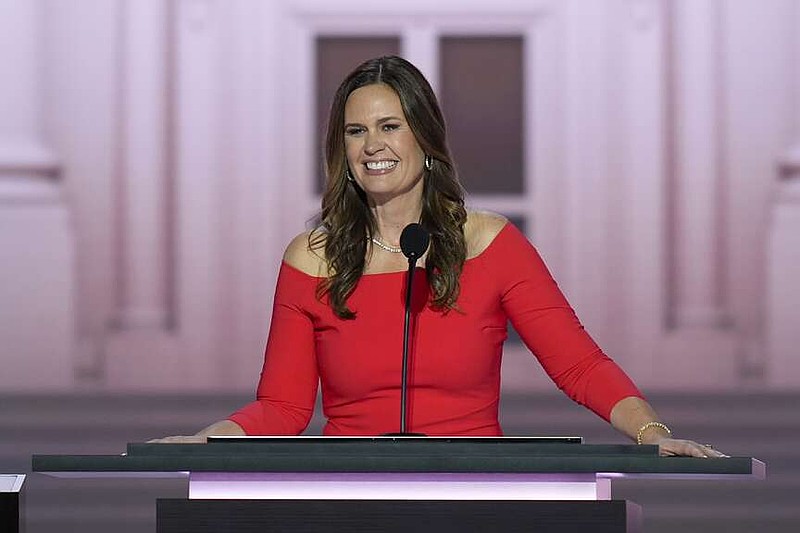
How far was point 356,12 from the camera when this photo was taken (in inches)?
235

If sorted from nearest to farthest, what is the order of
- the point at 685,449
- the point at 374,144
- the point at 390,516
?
the point at 390,516 → the point at 685,449 → the point at 374,144

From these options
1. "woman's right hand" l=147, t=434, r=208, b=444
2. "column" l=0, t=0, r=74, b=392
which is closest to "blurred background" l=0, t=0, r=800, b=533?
"column" l=0, t=0, r=74, b=392

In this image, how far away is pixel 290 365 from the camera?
254cm

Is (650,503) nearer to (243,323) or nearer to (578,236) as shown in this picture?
(578,236)

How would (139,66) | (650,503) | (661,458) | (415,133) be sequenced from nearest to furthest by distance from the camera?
1. (661,458)
2. (415,133)
3. (650,503)
4. (139,66)

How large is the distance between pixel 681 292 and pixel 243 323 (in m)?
1.66

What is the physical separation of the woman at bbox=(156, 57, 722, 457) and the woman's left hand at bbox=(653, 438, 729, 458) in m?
0.53

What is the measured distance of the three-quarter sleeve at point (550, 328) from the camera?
2457 millimetres

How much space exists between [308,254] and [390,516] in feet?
2.94

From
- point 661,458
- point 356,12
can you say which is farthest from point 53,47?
point 661,458

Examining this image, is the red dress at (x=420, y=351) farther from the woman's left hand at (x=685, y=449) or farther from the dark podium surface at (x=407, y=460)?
the dark podium surface at (x=407, y=460)

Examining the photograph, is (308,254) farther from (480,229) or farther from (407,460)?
(407,460)

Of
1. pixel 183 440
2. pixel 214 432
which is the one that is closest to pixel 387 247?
pixel 214 432

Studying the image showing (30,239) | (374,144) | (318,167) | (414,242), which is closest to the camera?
(414,242)
